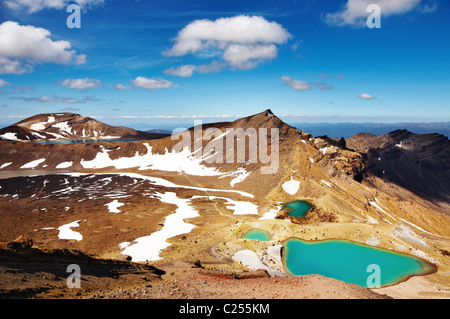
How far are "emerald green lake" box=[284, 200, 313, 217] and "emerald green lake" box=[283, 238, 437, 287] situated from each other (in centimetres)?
1745

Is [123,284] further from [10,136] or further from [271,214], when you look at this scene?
[10,136]

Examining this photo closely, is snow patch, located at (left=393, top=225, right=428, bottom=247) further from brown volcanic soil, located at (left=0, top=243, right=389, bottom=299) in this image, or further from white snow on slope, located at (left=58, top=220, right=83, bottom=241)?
white snow on slope, located at (left=58, top=220, right=83, bottom=241)

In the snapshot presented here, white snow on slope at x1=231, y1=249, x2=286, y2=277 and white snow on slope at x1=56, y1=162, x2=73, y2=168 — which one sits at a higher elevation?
white snow on slope at x1=56, y1=162, x2=73, y2=168

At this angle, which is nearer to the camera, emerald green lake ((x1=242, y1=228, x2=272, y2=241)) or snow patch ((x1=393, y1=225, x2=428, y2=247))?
snow patch ((x1=393, y1=225, x2=428, y2=247))

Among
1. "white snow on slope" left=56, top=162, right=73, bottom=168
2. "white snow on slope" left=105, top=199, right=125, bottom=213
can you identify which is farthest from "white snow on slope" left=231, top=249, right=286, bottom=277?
"white snow on slope" left=56, top=162, right=73, bottom=168

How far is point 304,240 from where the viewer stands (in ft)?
128

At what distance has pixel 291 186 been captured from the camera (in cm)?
6869

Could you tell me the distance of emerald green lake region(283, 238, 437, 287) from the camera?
29344 mm

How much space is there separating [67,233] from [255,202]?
142 ft

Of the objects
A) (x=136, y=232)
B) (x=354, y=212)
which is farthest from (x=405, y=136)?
(x=136, y=232)

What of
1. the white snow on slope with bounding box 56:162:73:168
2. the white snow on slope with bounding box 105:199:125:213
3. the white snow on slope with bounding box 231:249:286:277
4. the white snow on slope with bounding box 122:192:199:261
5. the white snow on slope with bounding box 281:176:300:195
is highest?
the white snow on slope with bounding box 56:162:73:168

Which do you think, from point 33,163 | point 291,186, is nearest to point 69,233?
point 291,186

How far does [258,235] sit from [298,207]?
886 inches

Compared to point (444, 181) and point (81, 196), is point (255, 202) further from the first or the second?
point (444, 181)
